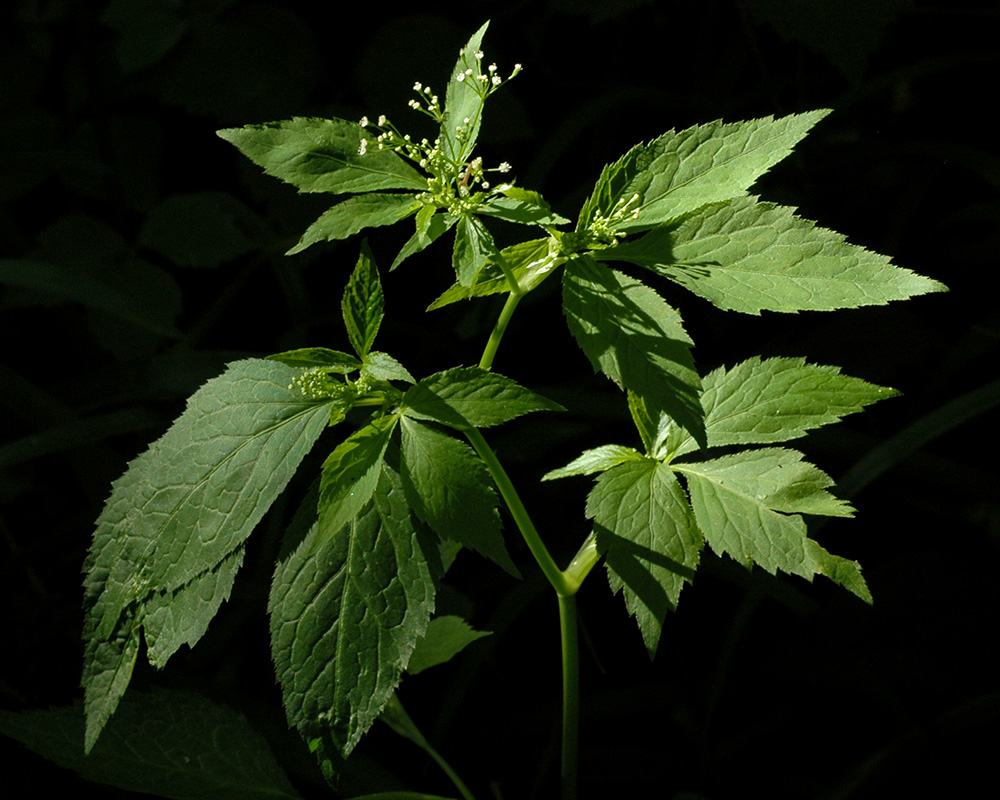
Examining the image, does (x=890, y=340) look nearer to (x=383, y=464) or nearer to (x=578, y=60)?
(x=578, y=60)

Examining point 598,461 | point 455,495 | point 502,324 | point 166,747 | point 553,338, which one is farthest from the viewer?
point 553,338

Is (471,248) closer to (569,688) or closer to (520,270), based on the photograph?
(520,270)

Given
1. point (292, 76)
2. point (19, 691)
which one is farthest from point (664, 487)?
point (292, 76)

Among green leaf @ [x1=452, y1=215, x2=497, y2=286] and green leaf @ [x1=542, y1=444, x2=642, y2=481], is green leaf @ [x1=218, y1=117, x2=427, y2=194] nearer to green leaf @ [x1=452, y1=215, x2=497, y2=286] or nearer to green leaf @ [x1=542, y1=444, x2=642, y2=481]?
green leaf @ [x1=452, y1=215, x2=497, y2=286]

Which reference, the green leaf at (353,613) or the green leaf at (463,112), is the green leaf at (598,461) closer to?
the green leaf at (353,613)

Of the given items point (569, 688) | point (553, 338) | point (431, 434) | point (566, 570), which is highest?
point (431, 434)

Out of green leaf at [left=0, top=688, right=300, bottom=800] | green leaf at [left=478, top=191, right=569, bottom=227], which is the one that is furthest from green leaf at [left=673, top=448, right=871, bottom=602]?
green leaf at [left=0, top=688, right=300, bottom=800]

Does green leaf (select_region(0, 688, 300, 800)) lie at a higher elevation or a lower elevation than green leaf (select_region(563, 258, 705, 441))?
lower

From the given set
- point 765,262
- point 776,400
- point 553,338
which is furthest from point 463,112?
point 553,338
